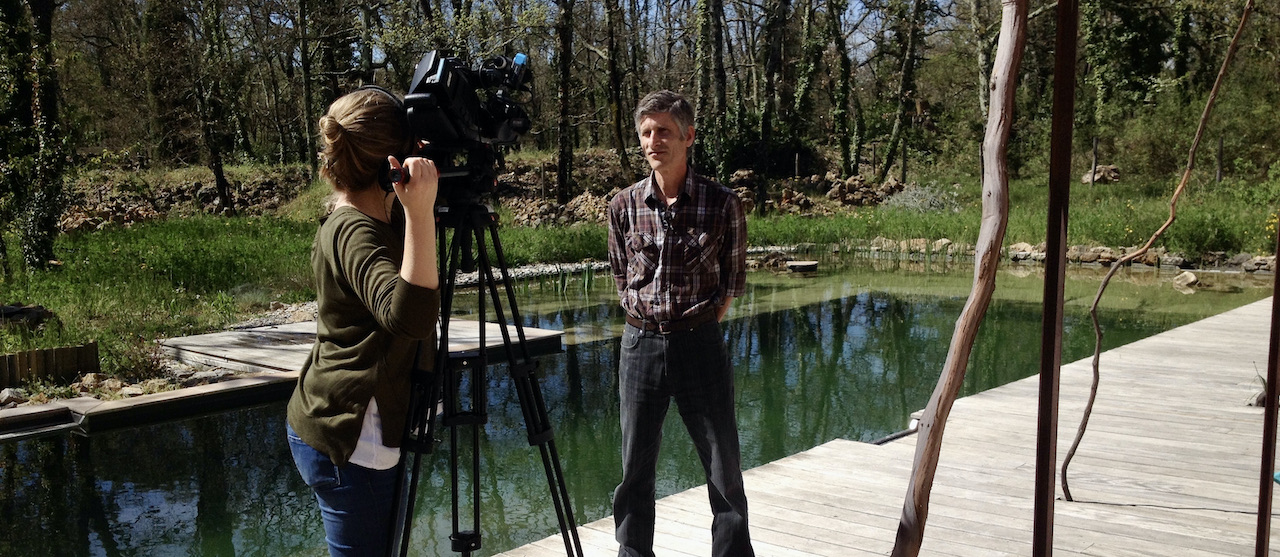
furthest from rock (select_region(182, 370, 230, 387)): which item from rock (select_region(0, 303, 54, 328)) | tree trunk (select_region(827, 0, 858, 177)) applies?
tree trunk (select_region(827, 0, 858, 177))

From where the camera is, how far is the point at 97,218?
15656 millimetres

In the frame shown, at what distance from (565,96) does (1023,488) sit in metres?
14.3

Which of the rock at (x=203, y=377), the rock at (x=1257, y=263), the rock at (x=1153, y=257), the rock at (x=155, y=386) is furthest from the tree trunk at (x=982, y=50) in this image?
the rock at (x=155, y=386)

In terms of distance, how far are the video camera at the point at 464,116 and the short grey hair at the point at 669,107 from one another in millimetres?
457

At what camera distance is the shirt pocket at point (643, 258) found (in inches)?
92.6

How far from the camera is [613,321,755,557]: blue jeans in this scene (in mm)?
2316

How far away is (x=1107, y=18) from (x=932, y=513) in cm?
2204

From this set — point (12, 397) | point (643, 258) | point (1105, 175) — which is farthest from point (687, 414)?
point (1105, 175)

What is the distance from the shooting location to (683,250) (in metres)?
2.32

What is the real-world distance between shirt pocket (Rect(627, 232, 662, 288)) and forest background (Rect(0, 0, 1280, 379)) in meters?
8.22

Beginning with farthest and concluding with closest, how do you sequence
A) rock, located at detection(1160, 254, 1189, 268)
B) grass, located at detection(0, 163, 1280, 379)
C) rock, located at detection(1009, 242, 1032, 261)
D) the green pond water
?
rock, located at detection(1009, 242, 1032, 261) < rock, located at detection(1160, 254, 1189, 268) < grass, located at detection(0, 163, 1280, 379) < the green pond water

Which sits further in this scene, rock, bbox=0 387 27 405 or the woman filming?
rock, bbox=0 387 27 405

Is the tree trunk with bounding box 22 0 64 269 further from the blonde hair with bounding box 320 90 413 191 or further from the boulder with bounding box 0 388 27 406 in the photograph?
the blonde hair with bounding box 320 90 413 191

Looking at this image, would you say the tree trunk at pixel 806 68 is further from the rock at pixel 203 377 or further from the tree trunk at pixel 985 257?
the tree trunk at pixel 985 257
